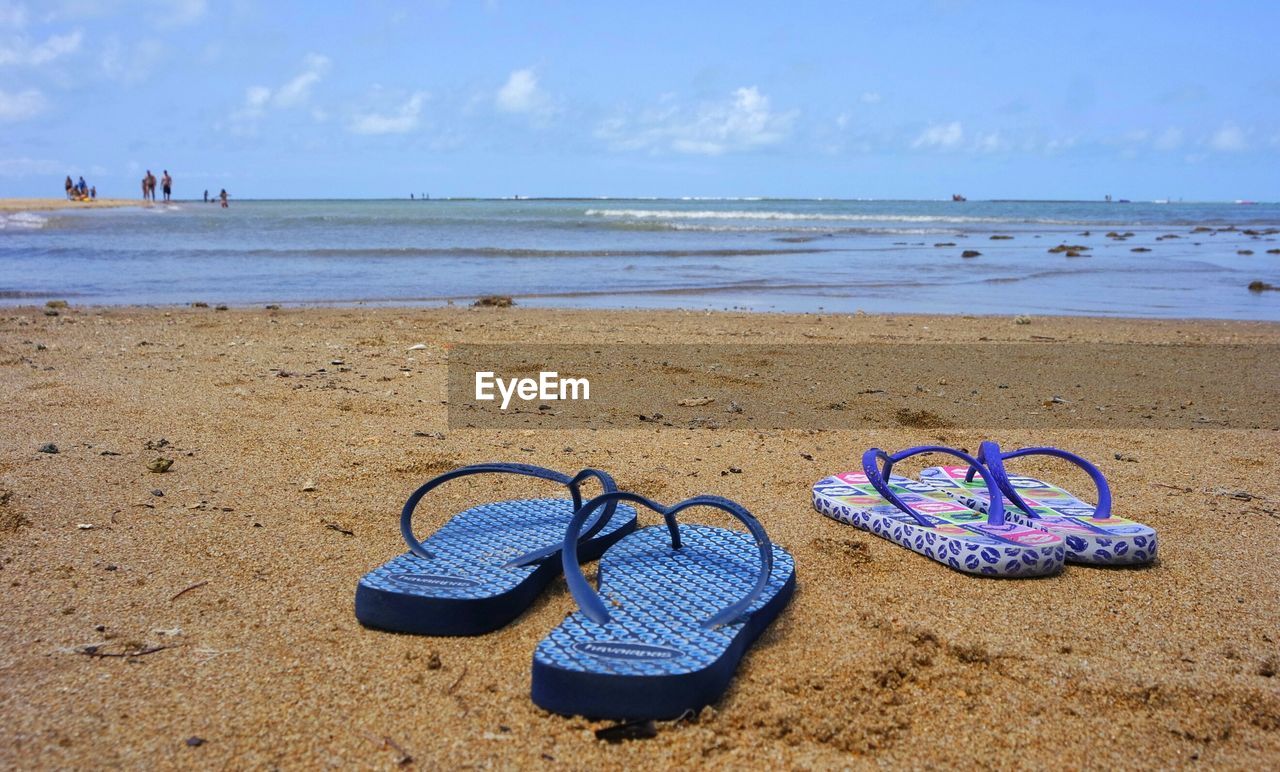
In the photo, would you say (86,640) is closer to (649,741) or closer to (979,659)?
(649,741)

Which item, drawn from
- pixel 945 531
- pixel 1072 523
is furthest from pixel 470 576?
pixel 1072 523

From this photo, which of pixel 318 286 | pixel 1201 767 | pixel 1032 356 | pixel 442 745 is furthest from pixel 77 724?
pixel 318 286

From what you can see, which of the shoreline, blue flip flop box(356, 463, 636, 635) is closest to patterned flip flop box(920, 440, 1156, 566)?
blue flip flop box(356, 463, 636, 635)

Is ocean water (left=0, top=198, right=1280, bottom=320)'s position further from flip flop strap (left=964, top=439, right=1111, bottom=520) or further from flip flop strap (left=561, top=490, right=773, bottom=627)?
flip flop strap (left=561, top=490, right=773, bottom=627)

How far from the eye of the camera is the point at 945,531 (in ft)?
9.43

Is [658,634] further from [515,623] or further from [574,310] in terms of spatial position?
[574,310]

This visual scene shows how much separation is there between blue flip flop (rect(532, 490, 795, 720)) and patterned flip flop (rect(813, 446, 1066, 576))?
0.50 meters

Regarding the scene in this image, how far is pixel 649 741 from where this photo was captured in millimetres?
1856

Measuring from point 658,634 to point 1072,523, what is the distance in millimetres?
1578

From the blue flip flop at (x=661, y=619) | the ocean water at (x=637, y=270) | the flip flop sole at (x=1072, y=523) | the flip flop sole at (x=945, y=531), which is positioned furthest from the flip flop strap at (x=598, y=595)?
the ocean water at (x=637, y=270)

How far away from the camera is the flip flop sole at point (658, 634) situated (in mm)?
1917

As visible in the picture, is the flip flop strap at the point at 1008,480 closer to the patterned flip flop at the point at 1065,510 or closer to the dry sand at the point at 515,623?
the patterned flip flop at the point at 1065,510

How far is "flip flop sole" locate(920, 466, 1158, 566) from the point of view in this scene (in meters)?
2.80

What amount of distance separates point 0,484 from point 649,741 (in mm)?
2643
